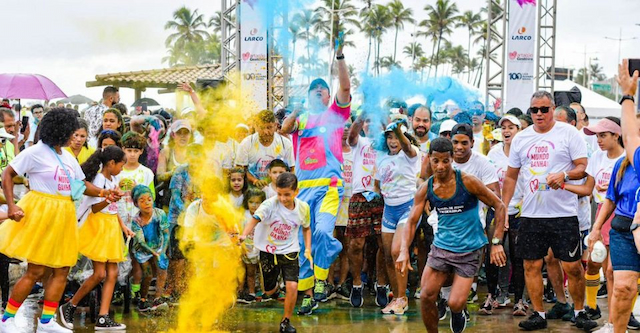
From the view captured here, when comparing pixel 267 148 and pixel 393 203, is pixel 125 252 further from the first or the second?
pixel 393 203

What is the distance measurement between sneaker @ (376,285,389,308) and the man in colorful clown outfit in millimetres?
708

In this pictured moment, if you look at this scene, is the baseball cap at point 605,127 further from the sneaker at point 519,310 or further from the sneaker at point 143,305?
the sneaker at point 143,305

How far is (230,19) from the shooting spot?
51.7 ft

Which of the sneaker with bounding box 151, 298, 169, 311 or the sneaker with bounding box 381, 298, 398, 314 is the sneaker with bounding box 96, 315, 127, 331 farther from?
the sneaker with bounding box 381, 298, 398, 314

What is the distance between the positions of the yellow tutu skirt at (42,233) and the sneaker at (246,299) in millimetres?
2370

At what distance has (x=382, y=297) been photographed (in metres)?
8.91

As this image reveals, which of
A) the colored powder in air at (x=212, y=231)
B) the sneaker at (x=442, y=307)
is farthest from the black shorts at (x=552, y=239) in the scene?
the colored powder in air at (x=212, y=231)

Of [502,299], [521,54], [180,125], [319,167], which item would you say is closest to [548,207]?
[502,299]

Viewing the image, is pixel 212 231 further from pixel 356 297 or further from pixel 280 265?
pixel 356 297

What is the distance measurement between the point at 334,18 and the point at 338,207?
202 cm

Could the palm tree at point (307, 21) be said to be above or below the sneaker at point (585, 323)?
above

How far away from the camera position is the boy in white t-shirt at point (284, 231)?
25.3 feet

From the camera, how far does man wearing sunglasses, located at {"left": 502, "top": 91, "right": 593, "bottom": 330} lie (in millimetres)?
7723

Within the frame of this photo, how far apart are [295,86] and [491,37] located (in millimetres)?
9755
